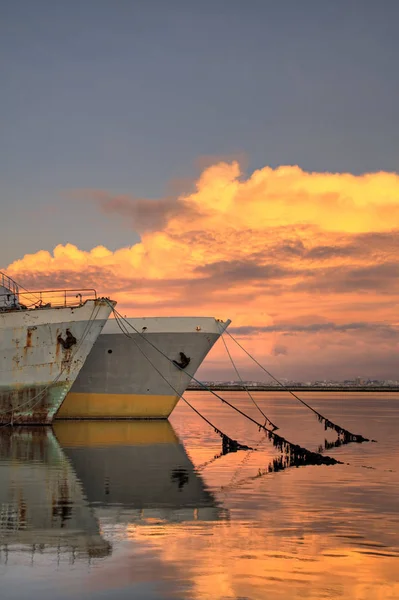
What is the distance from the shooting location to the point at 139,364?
4412 cm

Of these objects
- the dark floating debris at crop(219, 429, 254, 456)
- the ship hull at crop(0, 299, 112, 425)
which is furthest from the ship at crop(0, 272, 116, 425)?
the dark floating debris at crop(219, 429, 254, 456)

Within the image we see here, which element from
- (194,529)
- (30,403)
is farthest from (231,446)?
(194,529)

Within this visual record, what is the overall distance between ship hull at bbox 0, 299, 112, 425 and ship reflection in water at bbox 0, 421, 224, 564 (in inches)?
321

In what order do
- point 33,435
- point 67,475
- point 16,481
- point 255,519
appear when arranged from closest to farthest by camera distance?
1. point 255,519
2. point 16,481
3. point 67,475
4. point 33,435

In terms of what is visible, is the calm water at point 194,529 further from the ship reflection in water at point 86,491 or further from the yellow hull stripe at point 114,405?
the yellow hull stripe at point 114,405

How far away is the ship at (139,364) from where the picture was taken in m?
43.5

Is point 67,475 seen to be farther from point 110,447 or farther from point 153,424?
point 153,424

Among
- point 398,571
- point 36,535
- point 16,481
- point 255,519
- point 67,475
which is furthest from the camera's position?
point 67,475

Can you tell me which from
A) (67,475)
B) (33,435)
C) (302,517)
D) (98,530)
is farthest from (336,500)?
(33,435)

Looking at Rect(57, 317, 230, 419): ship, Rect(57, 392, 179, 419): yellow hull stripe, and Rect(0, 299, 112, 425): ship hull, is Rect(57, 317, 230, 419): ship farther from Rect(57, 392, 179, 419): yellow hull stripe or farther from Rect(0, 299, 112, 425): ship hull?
Rect(0, 299, 112, 425): ship hull

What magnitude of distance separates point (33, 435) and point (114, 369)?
968cm

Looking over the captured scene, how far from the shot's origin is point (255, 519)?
44.7 feet

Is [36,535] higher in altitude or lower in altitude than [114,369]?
lower

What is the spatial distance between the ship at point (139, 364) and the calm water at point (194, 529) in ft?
61.5
